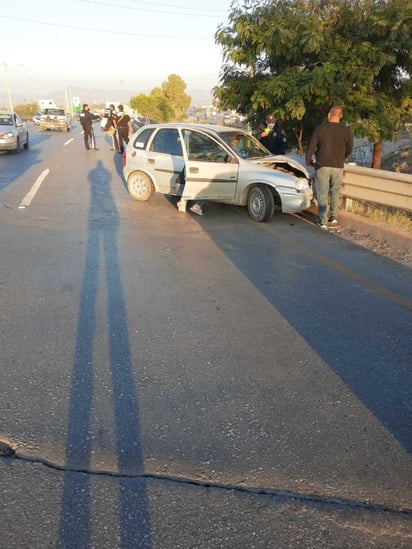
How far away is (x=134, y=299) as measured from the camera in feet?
14.8

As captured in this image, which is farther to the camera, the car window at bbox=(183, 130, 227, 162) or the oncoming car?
the car window at bbox=(183, 130, 227, 162)

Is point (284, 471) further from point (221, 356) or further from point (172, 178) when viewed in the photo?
point (172, 178)

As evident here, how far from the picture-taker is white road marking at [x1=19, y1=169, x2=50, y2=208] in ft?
30.1

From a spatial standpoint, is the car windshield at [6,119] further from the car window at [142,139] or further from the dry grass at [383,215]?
the dry grass at [383,215]

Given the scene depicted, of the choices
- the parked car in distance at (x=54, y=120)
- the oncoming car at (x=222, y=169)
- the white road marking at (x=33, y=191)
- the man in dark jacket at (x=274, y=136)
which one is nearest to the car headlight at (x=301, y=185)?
the oncoming car at (x=222, y=169)

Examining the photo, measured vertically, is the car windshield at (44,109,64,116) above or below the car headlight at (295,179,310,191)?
above

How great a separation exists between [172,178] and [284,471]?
7.18 m

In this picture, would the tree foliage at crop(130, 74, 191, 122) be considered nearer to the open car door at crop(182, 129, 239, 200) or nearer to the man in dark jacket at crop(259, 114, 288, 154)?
the man in dark jacket at crop(259, 114, 288, 154)

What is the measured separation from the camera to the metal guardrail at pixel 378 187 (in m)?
7.43

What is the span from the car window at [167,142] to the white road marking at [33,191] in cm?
285

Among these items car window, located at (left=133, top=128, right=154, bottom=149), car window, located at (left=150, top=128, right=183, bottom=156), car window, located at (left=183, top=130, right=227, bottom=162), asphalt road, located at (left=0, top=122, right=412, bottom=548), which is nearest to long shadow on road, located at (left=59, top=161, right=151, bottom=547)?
asphalt road, located at (left=0, top=122, right=412, bottom=548)

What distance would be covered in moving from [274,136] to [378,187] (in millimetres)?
3112

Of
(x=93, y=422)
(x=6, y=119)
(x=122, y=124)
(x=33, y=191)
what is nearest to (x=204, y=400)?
(x=93, y=422)

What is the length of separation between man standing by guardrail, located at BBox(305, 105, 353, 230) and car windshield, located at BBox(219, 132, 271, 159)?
1327 mm
